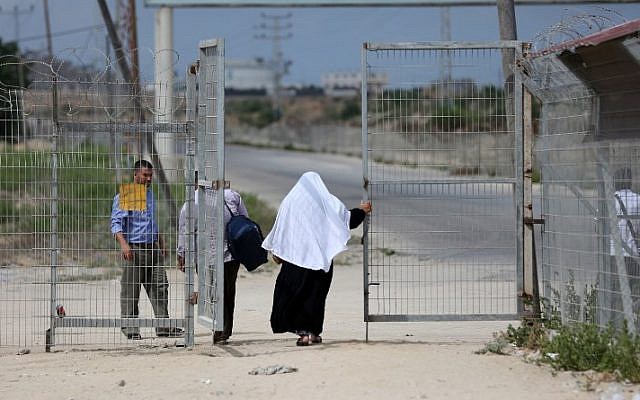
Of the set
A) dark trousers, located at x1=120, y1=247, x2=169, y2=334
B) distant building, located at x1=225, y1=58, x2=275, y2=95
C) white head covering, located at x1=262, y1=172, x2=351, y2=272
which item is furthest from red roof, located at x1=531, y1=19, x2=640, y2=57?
distant building, located at x1=225, y1=58, x2=275, y2=95

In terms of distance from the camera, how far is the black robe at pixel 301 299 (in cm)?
997

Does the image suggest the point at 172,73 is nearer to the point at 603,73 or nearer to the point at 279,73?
the point at 603,73

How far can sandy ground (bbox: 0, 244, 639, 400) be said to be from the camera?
26.1ft

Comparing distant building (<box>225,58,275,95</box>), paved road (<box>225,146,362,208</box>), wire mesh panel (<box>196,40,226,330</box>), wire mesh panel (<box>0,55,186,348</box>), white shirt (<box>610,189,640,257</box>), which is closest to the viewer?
white shirt (<box>610,189,640,257</box>)

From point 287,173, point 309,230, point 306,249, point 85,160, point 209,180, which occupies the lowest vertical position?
point 306,249

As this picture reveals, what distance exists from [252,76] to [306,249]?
445 feet

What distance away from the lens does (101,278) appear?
13906mm

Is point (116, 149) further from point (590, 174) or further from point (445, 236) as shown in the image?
point (590, 174)

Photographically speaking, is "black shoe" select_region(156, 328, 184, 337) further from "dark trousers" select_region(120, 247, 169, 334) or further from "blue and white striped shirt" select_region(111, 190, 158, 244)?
"blue and white striped shirt" select_region(111, 190, 158, 244)

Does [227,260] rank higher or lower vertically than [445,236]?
lower

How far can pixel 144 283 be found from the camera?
10500 mm

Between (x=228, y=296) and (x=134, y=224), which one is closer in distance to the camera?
(x=228, y=296)

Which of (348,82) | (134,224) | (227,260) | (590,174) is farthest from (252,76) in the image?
(590,174)

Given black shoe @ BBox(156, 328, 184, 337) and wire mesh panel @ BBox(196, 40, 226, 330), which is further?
black shoe @ BBox(156, 328, 184, 337)
